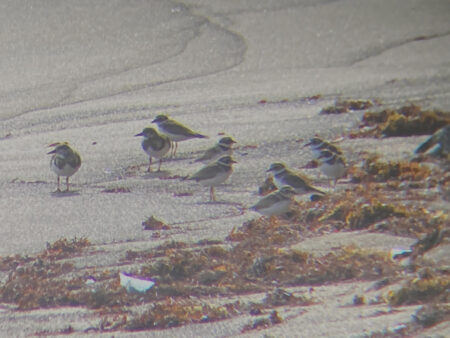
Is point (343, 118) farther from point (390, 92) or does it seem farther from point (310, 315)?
point (310, 315)

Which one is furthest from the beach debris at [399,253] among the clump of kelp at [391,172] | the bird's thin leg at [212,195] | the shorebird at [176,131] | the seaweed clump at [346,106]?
the seaweed clump at [346,106]

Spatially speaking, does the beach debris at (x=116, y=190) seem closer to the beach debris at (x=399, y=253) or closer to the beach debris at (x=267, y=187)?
the beach debris at (x=267, y=187)

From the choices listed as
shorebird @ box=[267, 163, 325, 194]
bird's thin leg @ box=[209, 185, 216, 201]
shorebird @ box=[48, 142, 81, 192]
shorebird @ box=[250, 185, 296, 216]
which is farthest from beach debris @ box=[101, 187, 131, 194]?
shorebird @ box=[250, 185, 296, 216]

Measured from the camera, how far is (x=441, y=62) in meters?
11.4

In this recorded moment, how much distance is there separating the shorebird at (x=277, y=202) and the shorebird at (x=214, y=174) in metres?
0.59

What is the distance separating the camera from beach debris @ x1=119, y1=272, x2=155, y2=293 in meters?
4.95

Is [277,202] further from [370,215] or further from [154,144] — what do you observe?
[154,144]

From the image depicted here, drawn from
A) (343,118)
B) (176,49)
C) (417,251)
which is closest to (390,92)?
(343,118)

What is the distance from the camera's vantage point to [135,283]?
5.02m

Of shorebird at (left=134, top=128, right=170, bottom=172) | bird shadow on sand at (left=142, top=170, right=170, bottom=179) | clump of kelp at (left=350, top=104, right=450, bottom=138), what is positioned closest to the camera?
bird shadow on sand at (left=142, top=170, right=170, bottom=179)

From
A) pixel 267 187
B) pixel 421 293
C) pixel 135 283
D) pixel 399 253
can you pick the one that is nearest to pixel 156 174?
pixel 267 187

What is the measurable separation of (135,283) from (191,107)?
5.32 m

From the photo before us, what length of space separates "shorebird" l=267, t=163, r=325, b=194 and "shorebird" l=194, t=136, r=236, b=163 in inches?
20.1

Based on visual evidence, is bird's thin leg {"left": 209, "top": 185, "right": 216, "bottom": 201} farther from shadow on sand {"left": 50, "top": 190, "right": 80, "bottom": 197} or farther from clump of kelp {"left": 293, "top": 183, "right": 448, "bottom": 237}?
shadow on sand {"left": 50, "top": 190, "right": 80, "bottom": 197}
